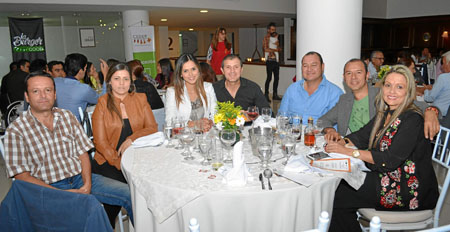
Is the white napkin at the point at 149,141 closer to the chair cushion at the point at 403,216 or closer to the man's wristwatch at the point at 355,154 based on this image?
the man's wristwatch at the point at 355,154

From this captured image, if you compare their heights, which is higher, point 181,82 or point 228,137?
point 181,82

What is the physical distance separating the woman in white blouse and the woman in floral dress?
158 centimetres

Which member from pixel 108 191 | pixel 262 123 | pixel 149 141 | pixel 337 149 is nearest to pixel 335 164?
pixel 337 149

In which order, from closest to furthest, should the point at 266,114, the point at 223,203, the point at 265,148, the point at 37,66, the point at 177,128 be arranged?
the point at 223,203, the point at 265,148, the point at 177,128, the point at 266,114, the point at 37,66

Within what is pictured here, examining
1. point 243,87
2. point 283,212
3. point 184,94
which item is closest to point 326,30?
point 243,87

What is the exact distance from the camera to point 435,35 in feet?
48.7

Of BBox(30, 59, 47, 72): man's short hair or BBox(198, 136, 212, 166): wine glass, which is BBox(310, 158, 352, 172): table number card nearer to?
BBox(198, 136, 212, 166): wine glass

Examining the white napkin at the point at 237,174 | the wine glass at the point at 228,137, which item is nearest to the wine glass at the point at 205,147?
the wine glass at the point at 228,137

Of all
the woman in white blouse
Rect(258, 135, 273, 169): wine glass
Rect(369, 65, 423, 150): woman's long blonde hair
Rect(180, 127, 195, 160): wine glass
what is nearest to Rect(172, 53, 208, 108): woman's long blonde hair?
the woman in white blouse

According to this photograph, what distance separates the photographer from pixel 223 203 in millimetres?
1860

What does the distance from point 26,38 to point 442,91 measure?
356 inches

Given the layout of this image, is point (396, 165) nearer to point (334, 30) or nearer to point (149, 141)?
point (149, 141)

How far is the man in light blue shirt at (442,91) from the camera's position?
4445mm

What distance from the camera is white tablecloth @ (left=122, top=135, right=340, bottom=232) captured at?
6.10ft
